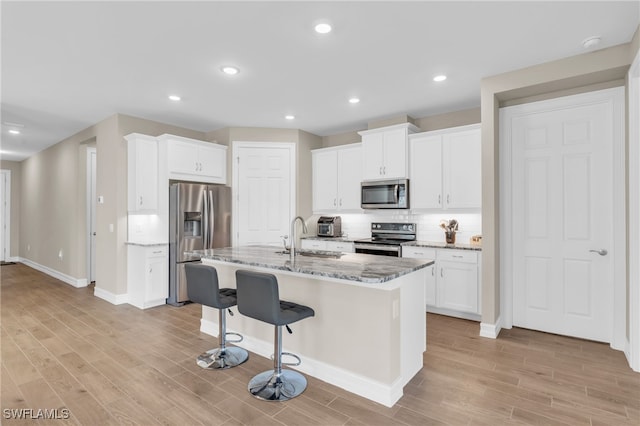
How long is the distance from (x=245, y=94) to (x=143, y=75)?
1111mm

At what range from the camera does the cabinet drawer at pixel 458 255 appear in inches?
157

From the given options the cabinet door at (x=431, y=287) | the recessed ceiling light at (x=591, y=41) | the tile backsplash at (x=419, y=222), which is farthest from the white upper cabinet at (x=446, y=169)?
the recessed ceiling light at (x=591, y=41)

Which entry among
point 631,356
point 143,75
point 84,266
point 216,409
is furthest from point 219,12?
point 84,266

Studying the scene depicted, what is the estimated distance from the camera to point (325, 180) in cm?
582

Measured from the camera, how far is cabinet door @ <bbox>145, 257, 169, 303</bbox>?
183 inches

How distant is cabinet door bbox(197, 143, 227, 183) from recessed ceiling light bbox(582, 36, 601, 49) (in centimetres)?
474

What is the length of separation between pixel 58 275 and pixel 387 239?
659 cm

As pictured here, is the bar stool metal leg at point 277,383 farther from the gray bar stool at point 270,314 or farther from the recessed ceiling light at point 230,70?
the recessed ceiling light at point 230,70

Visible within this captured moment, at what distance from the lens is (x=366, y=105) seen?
177 inches

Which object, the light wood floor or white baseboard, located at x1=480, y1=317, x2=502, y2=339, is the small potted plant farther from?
white baseboard, located at x1=480, y1=317, x2=502, y2=339

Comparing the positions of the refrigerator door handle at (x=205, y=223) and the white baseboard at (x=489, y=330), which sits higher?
the refrigerator door handle at (x=205, y=223)

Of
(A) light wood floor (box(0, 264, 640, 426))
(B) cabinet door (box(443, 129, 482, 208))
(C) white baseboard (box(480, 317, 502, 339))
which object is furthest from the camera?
(B) cabinet door (box(443, 129, 482, 208))

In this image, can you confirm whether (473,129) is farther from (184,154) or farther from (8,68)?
(8,68)

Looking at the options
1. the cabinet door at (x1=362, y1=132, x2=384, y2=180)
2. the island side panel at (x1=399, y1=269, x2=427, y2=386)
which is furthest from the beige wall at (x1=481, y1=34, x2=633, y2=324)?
the cabinet door at (x1=362, y1=132, x2=384, y2=180)
